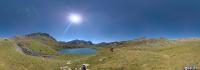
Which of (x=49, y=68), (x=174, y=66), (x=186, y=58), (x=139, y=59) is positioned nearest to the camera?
(x=174, y=66)

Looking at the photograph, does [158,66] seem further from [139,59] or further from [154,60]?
[139,59]

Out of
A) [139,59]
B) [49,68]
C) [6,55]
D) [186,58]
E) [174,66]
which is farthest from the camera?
[6,55]

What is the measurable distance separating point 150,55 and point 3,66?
54733 millimetres

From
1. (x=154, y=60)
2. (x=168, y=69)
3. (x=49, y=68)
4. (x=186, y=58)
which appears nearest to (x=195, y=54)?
(x=186, y=58)

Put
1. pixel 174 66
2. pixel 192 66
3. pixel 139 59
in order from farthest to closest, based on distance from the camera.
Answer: pixel 139 59 < pixel 174 66 < pixel 192 66

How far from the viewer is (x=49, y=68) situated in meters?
132

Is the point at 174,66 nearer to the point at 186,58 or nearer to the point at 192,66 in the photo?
the point at 192,66

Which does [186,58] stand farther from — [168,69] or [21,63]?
[21,63]

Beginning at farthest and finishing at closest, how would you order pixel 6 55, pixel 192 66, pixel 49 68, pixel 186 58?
pixel 6 55 → pixel 49 68 → pixel 186 58 → pixel 192 66

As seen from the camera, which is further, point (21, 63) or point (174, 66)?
point (21, 63)

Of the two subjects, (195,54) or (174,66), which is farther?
(195,54)

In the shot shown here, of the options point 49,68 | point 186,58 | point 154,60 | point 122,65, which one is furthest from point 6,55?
point 186,58

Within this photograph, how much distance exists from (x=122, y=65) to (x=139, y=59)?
30.0ft

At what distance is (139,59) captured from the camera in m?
118
